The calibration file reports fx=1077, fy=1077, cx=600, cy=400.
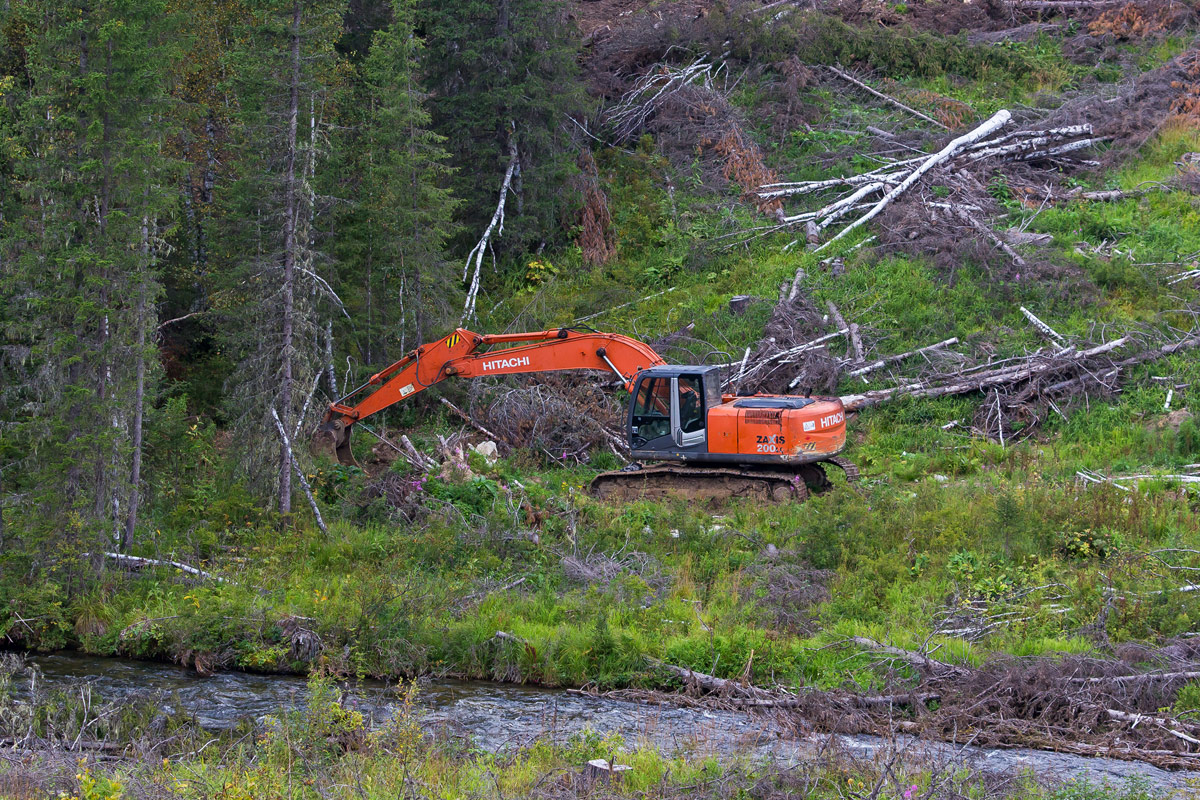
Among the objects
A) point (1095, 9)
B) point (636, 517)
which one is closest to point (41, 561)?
point (636, 517)

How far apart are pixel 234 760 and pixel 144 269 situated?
799 cm

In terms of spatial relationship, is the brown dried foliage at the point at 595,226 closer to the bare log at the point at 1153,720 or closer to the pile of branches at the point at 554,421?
the pile of branches at the point at 554,421

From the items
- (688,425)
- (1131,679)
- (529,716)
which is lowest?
(529,716)

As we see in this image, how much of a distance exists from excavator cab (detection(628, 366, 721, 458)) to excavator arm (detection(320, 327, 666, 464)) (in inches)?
19.9

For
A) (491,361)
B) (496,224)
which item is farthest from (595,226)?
(491,361)

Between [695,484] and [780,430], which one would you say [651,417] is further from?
[780,430]

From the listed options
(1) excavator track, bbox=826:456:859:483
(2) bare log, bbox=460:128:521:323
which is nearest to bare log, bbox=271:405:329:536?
(1) excavator track, bbox=826:456:859:483

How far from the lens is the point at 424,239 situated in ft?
65.2

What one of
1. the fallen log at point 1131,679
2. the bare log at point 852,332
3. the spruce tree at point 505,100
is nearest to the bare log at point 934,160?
the bare log at point 852,332

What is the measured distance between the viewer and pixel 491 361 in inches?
671

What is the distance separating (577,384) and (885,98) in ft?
43.1

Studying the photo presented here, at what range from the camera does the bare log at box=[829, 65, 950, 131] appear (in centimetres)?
2648

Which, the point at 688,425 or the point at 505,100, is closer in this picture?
the point at 688,425

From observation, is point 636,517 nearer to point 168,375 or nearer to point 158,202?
point 158,202
